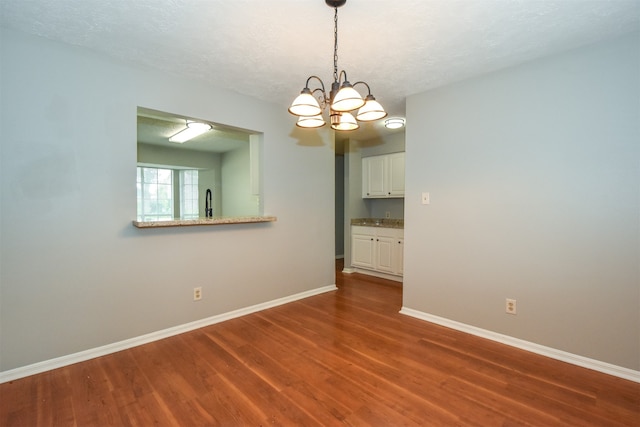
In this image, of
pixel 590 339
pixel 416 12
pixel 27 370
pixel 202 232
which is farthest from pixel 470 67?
pixel 27 370

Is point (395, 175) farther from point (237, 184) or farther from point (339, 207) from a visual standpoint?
point (237, 184)

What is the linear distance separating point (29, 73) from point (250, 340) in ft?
8.44

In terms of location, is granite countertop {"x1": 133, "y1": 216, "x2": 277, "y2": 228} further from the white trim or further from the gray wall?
the white trim

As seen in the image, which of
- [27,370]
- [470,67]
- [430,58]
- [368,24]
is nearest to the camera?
→ [368,24]

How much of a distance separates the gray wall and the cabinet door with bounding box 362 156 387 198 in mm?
2028

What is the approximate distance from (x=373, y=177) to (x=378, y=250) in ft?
4.46

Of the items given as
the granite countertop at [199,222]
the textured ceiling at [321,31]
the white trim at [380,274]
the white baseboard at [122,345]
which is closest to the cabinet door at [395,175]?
the white trim at [380,274]

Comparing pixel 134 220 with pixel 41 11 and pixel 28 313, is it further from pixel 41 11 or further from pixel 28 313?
pixel 41 11

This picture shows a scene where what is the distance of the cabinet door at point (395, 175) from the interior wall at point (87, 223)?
2678 mm

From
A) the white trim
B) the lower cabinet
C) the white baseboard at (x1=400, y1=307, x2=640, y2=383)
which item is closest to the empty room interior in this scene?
the white baseboard at (x1=400, y1=307, x2=640, y2=383)

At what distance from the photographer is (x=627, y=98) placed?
2.06 m

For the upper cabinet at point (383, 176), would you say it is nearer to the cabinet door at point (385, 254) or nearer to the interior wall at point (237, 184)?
the cabinet door at point (385, 254)

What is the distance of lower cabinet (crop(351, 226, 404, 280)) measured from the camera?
462 centimetres

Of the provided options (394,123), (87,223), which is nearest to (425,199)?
(394,123)
